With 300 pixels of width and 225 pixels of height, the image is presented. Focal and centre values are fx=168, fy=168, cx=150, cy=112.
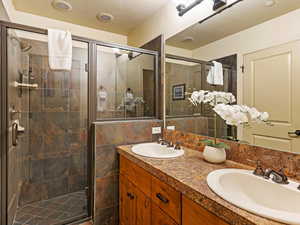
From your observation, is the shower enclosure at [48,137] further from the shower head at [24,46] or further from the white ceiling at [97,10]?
the white ceiling at [97,10]

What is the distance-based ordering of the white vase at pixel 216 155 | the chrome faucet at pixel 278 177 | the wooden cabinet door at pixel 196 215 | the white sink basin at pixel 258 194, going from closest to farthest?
the white sink basin at pixel 258 194
the wooden cabinet door at pixel 196 215
the chrome faucet at pixel 278 177
the white vase at pixel 216 155

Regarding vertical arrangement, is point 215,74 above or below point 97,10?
below

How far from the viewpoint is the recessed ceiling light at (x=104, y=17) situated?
7.25ft

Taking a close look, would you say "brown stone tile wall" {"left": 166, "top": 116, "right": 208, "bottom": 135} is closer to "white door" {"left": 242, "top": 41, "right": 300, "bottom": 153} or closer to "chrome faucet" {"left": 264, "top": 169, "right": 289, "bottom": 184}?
"white door" {"left": 242, "top": 41, "right": 300, "bottom": 153}

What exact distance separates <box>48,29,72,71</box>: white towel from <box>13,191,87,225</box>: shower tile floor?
153cm

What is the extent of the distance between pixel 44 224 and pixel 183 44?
2.35 meters

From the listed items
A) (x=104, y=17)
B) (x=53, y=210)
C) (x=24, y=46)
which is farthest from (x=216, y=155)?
(x=24, y=46)

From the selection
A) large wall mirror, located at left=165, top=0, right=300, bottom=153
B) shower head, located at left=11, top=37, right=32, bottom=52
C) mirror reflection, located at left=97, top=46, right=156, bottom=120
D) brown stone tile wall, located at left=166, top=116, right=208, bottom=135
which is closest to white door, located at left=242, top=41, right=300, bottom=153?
large wall mirror, located at left=165, top=0, right=300, bottom=153

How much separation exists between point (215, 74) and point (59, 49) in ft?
4.48

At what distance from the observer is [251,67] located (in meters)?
1.15

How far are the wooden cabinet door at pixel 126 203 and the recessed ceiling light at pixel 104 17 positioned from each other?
6.63 ft

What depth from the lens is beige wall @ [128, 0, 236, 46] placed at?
1.57 metres

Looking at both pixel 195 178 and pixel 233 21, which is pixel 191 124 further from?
pixel 233 21

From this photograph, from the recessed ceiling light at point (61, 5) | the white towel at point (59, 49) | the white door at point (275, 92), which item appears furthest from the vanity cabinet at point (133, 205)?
the recessed ceiling light at point (61, 5)
